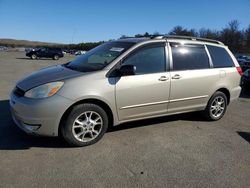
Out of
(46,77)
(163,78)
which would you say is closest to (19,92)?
(46,77)

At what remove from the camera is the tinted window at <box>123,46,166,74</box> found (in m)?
4.62

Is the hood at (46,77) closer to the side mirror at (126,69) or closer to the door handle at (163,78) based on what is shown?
the side mirror at (126,69)

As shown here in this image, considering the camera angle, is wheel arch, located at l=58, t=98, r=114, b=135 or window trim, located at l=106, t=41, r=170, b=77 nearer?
wheel arch, located at l=58, t=98, r=114, b=135

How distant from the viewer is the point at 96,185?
3139mm

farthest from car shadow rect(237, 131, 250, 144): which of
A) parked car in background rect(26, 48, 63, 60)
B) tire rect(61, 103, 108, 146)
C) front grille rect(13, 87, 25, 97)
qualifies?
parked car in background rect(26, 48, 63, 60)

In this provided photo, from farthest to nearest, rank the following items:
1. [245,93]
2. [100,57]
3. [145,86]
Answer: [245,93], [100,57], [145,86]

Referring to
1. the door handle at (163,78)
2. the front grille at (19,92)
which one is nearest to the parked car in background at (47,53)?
the front grille at (19,92)

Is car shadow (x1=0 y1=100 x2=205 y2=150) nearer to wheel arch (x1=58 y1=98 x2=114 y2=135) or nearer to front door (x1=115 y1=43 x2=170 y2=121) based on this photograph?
wheel arch (x1=58 y1=98 x2=114 y2=135)

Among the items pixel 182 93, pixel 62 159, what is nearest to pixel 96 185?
pixel 62 159

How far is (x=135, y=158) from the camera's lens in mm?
3869

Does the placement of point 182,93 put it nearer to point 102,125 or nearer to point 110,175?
point 102,125

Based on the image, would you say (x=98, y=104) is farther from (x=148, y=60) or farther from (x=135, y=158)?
(x=148, y=60)

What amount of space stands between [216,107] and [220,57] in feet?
3.62

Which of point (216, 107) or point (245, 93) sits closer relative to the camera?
point (216, 107)
